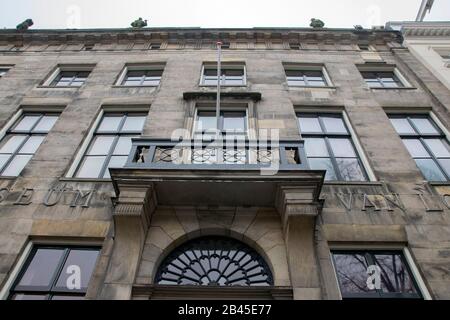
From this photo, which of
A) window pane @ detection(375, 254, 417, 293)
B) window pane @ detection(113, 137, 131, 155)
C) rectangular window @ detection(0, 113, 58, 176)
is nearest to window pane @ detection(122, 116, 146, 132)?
window pane @ detection(113, 137, 131, 155)

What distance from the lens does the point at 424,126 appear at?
11.3 metres

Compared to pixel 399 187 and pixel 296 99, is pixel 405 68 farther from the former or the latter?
pixel 399 187

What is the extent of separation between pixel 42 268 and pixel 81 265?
832mm

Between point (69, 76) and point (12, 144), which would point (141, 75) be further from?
point (12, 144)

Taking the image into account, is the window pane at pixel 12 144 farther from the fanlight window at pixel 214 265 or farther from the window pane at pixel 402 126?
the window pane at pixel 402 126

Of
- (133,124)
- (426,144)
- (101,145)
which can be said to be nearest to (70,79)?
(133,124)

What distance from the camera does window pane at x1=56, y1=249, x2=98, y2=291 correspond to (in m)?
7.05

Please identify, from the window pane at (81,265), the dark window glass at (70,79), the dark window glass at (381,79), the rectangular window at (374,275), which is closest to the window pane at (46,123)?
the dark window glass at (70,79)

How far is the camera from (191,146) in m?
8.48

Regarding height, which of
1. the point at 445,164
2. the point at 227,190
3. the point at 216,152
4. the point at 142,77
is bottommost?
the point at 227,190

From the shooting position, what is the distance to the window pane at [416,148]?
33.0 feet

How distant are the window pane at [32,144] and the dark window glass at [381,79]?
12.2 meters

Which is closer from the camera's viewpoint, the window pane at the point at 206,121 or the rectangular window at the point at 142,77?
the window pane at the point at 206,121

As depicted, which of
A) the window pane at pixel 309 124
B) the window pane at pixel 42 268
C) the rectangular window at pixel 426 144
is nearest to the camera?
the window pane at pixel 42 268
